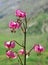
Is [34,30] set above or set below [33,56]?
below

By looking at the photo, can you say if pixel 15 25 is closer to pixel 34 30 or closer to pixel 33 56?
pixel 33 56

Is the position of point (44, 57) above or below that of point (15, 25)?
below

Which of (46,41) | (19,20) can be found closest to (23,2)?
(46,41)

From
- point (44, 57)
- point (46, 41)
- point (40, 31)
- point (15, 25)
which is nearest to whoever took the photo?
point (15, 25)

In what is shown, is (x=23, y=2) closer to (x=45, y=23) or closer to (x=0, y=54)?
(x=45, y=23)

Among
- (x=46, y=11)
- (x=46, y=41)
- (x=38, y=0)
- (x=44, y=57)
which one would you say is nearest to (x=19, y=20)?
(x=44, y=57)

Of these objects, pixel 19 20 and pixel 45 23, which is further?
pixel 45 23

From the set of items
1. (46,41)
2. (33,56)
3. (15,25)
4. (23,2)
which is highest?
(15,25)

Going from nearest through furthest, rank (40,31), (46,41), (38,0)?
(46,41)
(40,31)
(38,0)

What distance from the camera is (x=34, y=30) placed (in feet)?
54.8

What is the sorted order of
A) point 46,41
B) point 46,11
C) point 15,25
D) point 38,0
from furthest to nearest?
point 38,0
point 46,11
point 46,41
point 15,25

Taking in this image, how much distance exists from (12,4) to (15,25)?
22.1 meters

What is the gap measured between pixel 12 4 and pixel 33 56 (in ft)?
53.4

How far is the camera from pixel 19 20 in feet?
9.57
